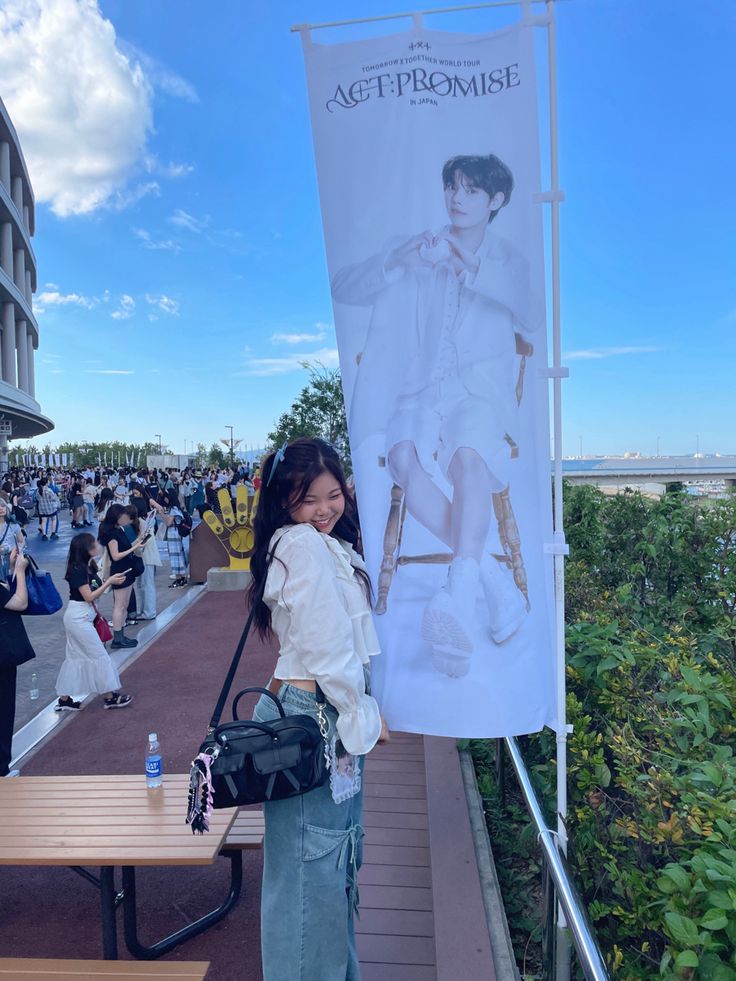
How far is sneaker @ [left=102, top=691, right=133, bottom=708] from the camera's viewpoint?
212 inches

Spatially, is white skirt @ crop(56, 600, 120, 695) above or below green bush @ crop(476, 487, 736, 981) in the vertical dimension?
below

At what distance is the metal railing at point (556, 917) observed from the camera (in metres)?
1.55

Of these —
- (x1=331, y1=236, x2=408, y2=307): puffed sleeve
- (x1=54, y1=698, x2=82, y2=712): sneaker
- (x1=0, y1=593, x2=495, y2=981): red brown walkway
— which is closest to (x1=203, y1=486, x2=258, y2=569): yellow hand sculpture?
(x1=54, y1=698, x2=82, y2=712): sneaker

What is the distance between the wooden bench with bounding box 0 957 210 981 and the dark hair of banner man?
254 cm

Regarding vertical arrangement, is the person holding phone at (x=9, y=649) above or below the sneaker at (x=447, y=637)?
below

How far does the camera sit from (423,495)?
220cm

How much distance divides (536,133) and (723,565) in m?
2.56

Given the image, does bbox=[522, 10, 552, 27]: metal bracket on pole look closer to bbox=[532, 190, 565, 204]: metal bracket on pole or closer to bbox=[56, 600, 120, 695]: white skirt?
bbox=[532, 190, 565, 204]: metal bracket on pole

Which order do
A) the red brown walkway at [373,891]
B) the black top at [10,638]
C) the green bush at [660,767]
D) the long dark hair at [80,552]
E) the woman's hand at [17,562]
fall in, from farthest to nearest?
1. the long dark hair at [80,552]
2. the woman's hand at [17,562]
3. the black top at [10,638]
4. the red brown walkway at [373,891]
5. the green bush at [660,767]

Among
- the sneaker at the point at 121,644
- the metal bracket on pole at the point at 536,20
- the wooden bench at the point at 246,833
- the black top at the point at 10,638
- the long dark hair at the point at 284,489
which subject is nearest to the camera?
the long dark hair at the point at 284,489

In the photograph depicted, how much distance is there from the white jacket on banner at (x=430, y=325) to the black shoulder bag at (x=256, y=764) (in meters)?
1.02

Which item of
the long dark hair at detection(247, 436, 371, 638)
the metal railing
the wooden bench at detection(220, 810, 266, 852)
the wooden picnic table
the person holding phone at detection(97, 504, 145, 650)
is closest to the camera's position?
the metal railing

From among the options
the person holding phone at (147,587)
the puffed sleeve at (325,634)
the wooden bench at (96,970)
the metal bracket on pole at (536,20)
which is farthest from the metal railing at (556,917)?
the person holding phone at (147,587)

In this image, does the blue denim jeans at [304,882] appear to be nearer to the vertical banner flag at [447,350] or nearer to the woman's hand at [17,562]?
the vertical banner flag at [447,350]
